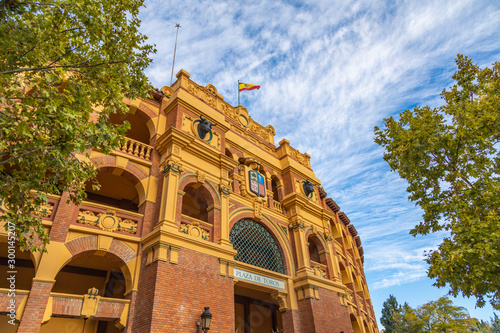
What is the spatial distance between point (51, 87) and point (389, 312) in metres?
58.7

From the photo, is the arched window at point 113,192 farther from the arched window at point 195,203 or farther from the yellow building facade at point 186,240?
the arched window at point 195,203

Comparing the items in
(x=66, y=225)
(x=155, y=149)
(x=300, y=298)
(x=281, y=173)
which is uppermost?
(x=281, y=173)

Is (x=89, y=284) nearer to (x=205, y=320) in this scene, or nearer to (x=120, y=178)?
(x=120, y=178)

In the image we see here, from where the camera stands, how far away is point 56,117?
691 cm

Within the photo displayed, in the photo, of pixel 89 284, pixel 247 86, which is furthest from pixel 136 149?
pixel 247 86

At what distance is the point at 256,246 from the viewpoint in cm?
1584

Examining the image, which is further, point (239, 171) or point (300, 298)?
point (239, 171)

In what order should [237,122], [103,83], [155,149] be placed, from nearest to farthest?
[103,83] → [155,149] → [237,122]

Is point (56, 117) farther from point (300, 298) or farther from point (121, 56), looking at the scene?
point (300, 298)

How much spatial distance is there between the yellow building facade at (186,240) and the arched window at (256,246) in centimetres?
6

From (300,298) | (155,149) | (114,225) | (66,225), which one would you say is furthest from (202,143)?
(300,298)

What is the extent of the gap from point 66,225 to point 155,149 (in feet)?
16.2

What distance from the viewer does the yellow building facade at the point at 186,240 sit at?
983 centimetres

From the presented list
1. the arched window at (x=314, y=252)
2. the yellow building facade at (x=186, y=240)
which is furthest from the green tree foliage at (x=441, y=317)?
the arched window at (x=314, y=252)
